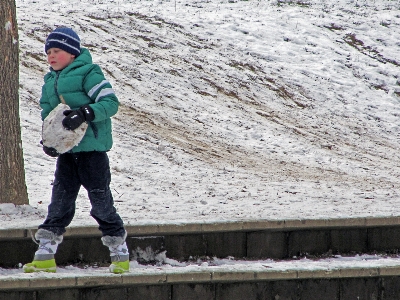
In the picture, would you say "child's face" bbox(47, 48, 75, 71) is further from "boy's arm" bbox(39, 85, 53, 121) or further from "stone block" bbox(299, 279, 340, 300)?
"stone block" bbox(299, 279, 340, 300)

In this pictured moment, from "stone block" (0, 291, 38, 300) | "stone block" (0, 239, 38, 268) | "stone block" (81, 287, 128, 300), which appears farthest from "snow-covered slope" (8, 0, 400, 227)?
"stone block" (0, 291, 38, 300)

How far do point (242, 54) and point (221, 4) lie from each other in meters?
3.78

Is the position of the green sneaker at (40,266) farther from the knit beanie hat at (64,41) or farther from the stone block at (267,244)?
the stone block at (267,244)

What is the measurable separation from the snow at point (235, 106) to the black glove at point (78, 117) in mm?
1309

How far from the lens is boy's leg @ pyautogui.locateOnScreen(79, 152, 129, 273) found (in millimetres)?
4531

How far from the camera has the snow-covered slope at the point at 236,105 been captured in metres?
7.22

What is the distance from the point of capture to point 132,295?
4492 mm

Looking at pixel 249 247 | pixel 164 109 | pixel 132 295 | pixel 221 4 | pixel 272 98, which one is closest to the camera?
pixel 132 295

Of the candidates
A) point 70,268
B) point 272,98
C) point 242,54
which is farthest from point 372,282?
point 242,54

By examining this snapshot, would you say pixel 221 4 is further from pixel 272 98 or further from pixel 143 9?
pixel 272 98

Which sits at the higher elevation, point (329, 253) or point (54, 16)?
point (54, 16)

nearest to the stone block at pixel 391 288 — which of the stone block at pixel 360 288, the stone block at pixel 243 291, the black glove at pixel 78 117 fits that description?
the stone block at pixel 360 288

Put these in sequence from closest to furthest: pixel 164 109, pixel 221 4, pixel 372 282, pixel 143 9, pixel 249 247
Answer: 1. pixel 372 282
2. pixel 249 247
3. pixel 164 109
4. pixel 143 9
5. pixel 221 4

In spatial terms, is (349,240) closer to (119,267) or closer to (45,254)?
(119,267)
